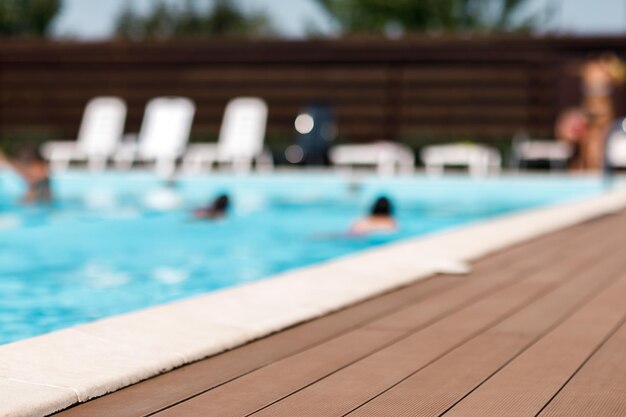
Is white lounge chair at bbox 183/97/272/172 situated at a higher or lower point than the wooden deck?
higher

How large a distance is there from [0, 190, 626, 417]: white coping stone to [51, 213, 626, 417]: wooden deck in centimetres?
4

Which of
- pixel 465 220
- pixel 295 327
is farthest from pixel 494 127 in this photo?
pixel 295 327

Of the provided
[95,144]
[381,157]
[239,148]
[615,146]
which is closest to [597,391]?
[615,146]

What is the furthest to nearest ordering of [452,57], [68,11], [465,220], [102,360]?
1. [68,11]
2. [452,57]
3. [465,220]
4. [102,360]

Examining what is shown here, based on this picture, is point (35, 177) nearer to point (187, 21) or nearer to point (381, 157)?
point (381, 157)

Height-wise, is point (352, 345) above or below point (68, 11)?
below

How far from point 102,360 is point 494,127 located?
13.1 m

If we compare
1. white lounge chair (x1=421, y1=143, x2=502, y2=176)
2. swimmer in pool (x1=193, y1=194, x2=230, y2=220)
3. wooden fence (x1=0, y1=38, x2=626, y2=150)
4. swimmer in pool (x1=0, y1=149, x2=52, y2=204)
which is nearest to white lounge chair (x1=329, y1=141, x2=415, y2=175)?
white lounge chair (x1=421, y1=143, x2=502, y2=176)

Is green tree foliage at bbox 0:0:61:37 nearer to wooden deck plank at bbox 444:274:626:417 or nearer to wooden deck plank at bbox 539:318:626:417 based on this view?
wooden deck plank at bbox 444:274:626:417

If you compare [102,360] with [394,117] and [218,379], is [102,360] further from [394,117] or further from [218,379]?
[394,117]

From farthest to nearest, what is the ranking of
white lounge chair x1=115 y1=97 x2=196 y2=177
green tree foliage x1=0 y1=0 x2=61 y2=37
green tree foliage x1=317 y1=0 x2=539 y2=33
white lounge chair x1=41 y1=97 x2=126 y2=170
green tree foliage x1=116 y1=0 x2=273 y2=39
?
1. green tree foliage x1=116 y1=0 x2=273 y2=39
2. green tree foliage x1=0 y1=0 x2=61 y2=37
3. green tree foliage x1=317 y1=0 x2=539 y2=33
4. white lounge chair x1=41 y1=97 x2=126 y2=170
5. white lounge chair x1=115 y1=97 x2=196 y2=177

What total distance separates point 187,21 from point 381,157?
2087 centimetres

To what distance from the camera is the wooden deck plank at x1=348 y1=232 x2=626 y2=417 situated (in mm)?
1982

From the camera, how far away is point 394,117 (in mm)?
15227
